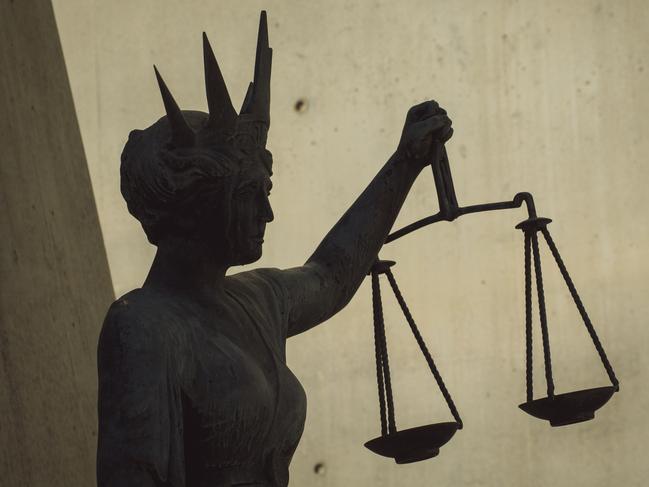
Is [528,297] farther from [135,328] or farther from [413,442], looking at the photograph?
[135,328]

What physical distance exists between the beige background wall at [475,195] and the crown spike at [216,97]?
2462mm

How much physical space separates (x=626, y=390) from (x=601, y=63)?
107cm

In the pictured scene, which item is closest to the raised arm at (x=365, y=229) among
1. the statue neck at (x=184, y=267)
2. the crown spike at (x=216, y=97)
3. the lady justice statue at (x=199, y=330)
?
the lady justice statue at (x=199, y=330)

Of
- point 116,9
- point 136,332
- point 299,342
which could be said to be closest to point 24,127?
point 116,9

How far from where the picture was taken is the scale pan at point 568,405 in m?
2.40

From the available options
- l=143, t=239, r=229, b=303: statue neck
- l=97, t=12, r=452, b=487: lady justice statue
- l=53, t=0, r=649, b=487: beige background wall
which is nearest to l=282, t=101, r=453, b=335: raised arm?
l=97, t=12, r=452, b=487: lady justice statue

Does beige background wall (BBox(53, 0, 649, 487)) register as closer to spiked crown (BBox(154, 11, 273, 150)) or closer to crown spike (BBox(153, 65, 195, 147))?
spiked crown (BBox(154, 11, 273, 150))

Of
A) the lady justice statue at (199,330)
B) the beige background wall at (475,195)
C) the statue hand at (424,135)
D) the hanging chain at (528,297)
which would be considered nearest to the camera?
the lady justice statue at (199,330)

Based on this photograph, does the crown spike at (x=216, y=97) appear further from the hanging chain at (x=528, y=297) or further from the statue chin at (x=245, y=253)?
the hanging chain at (x=528, y=297)

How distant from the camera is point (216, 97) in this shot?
201cm

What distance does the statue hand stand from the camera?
2.35 m

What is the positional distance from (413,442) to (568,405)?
0.27m

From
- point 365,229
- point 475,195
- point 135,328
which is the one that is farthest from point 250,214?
point 475,195

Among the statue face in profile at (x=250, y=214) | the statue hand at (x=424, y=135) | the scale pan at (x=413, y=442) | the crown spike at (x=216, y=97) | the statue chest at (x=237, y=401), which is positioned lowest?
the scale pan at (x=413, y=442)
